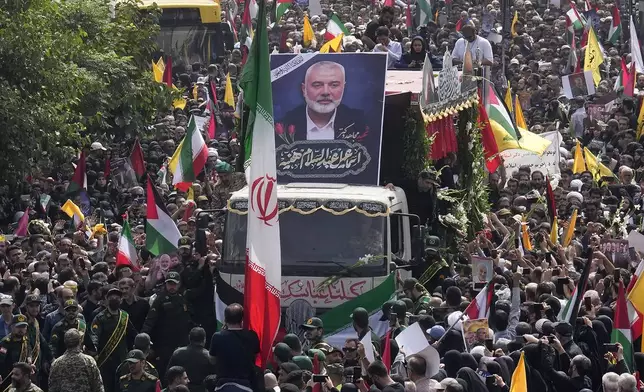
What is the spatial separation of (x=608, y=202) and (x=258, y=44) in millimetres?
10240

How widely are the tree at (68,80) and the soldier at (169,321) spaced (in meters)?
7.39

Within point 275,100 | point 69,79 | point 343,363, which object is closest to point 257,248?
point 343,363

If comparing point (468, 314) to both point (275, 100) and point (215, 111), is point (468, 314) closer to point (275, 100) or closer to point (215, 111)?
point (275, 100)

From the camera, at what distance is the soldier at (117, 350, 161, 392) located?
52.6ft

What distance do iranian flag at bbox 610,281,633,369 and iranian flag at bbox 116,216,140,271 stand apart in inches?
245

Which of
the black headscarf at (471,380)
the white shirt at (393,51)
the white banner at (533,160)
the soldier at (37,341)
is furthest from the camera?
the white banner at (533,160)

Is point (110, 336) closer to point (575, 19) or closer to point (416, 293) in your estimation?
point (416, 293)

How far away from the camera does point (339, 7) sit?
140ft

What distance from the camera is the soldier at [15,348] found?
1758cm

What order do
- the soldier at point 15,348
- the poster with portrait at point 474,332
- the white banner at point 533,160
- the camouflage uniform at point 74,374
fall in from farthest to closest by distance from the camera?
the white banner at point 533,160 → the soldier at point 15,348 → the poster with portrait at point 474,332 → the camouflage uniform at point 74,374

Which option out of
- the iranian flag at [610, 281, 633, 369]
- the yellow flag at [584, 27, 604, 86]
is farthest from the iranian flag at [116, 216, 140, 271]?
the yellow flag at [584, 27, 604, 86]

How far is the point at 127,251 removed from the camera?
21.5 meters

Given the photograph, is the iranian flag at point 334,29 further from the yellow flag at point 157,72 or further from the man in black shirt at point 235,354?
the man in black shirt at point 235,354

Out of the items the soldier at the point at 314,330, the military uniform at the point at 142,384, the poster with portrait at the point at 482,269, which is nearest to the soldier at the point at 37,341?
the military uniform at the point at 142,384
